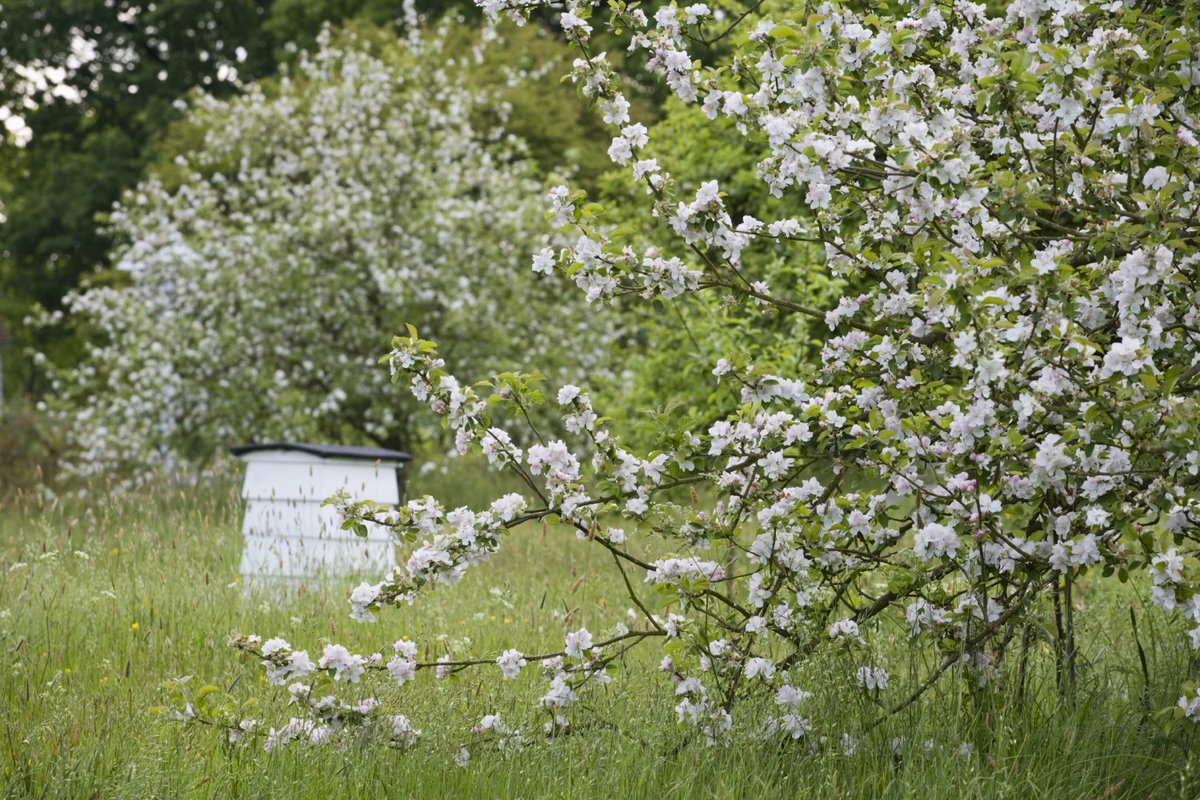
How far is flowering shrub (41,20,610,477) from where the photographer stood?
41.4ft

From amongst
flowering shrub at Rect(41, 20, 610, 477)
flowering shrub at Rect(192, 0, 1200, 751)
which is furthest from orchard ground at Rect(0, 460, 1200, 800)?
flowering shrub at Rect(41, 20, 610, 477)

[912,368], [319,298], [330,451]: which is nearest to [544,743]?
[912,368]

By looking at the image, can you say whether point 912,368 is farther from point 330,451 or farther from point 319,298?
point 319,298

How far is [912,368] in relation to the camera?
3.69 meters

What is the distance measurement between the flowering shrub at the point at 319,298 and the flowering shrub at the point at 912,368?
855cm

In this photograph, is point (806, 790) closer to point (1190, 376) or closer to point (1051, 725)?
point (1051, 725)

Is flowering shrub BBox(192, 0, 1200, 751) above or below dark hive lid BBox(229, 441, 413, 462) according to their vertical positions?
below

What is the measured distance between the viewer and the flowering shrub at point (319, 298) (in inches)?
496

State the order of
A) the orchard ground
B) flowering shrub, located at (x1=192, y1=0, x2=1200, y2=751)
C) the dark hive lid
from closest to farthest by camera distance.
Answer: flowering shrub, located at (x1=192, y1=0, x2=1200, y2=751) < the orchard ground < the dark hive lid

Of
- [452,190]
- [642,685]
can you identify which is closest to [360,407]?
[452,190]

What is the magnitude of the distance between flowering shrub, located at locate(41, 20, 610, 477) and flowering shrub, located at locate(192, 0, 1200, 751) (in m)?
8.55

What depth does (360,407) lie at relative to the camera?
13516 millimetres

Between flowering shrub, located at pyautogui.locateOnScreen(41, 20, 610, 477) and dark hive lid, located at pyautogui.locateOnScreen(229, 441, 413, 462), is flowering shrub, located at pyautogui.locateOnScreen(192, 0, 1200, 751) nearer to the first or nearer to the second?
dark hive lid, located at pyautogui.locateOnScreen(229, 441, 413, 462)

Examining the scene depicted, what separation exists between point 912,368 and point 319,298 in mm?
9665
